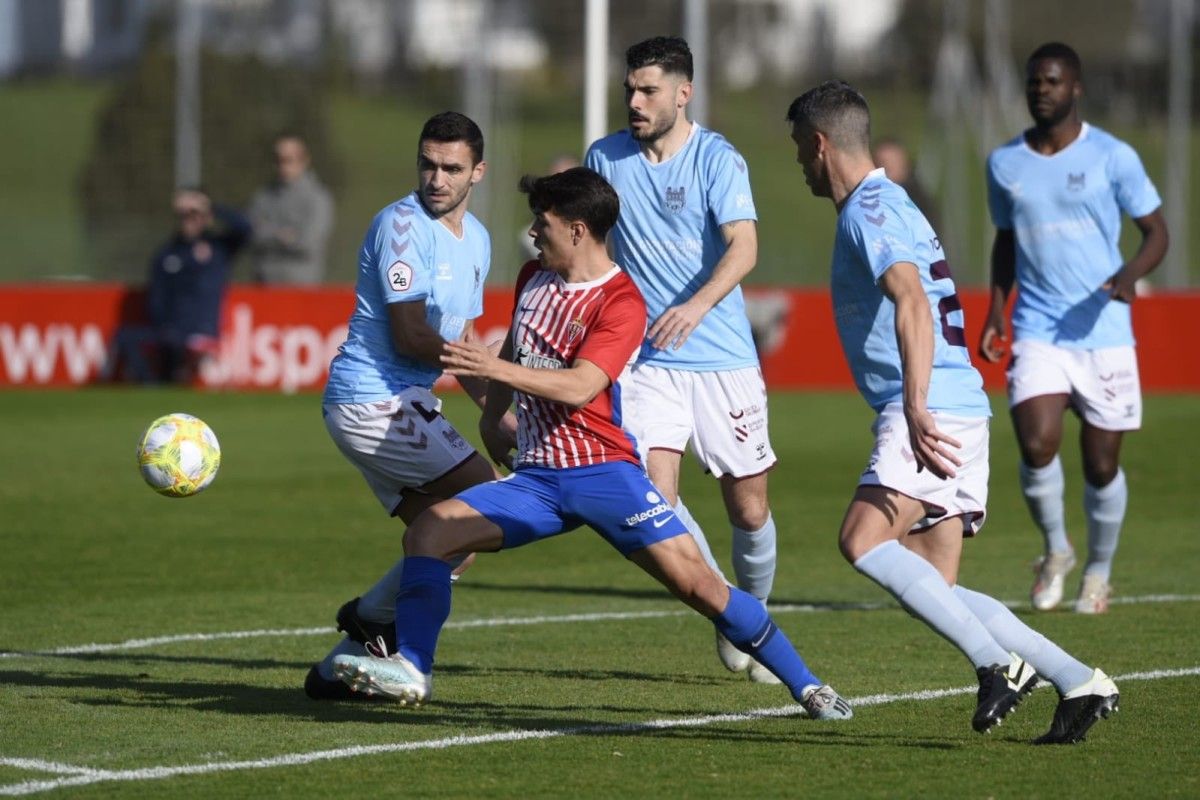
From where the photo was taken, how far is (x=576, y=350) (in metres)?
6.83

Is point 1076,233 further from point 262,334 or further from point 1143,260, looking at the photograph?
point 262,334

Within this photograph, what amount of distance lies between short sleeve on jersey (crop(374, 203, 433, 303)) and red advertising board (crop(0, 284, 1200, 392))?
43.7ft

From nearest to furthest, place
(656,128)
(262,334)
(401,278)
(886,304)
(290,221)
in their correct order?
(886,304), (401,278), (656,128), (290,221), (262,334)

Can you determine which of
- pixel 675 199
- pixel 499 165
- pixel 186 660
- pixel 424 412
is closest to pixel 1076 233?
pixel 675 199

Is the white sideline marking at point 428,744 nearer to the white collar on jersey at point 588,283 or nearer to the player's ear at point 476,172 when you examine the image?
the white collar on jersey at point 588,283

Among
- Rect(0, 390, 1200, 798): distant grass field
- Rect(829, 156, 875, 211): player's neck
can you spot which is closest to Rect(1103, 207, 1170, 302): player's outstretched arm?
Rect(0, 390, 1200, 798): distant grass field

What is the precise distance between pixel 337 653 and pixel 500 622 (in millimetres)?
2101

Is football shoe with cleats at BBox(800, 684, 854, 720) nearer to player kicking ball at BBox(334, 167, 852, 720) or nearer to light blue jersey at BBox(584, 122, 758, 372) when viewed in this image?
player kicking ball at BBox(334, 167, 852, 720)

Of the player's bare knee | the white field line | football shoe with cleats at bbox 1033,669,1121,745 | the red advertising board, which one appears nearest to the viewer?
football shoe with cleats at bbox 1033,669,1121,745

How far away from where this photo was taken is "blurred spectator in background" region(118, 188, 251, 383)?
69.3 ft

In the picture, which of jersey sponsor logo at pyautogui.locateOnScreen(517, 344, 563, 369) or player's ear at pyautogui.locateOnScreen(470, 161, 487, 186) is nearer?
jersey sponsor logo at pyautogui.locateOnScreen(517, 344, 563, 369)

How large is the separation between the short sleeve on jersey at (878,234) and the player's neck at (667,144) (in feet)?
5.41

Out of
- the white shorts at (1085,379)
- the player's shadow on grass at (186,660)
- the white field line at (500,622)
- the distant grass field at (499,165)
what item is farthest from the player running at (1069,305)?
the distant grass field at (499,165)

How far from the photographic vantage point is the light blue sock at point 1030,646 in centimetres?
650
